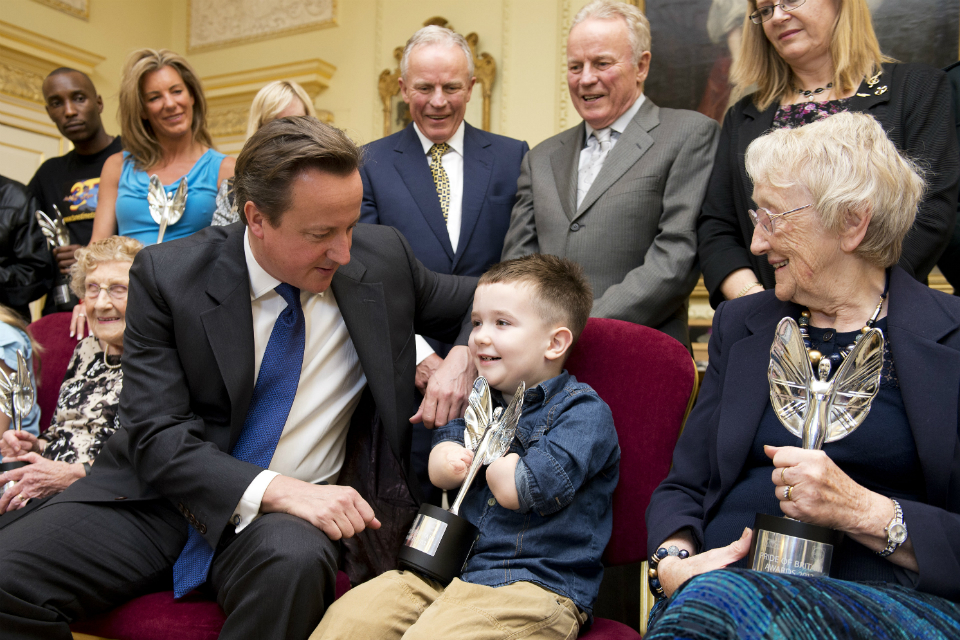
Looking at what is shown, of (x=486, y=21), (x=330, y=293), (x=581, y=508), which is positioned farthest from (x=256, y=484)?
(x=486, y=21)

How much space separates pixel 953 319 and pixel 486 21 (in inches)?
201

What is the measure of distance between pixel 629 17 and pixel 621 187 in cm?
59

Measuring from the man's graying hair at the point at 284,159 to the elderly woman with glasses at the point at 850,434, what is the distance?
0.87 metres

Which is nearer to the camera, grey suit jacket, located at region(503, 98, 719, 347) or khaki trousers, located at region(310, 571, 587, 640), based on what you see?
khaki trousers, located at region(310, 571, 587, 640)

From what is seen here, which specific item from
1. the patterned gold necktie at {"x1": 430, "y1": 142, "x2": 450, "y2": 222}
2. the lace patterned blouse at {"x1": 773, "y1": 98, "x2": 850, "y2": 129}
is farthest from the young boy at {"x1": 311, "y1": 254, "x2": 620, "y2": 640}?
the patterned gold necktie at {"x1": 430, "y1": 142, "x2": 450, "y2": 222}

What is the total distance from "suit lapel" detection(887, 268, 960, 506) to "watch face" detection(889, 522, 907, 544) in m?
0.13

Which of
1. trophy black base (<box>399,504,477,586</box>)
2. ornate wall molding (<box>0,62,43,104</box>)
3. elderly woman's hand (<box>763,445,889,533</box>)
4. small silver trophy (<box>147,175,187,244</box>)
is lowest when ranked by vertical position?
trophy black base (<box>399,504,477,586</box>)

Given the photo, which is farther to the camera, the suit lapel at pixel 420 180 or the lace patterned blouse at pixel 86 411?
the suit lapel at pixel 420 180

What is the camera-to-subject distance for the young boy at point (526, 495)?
1.53 metres

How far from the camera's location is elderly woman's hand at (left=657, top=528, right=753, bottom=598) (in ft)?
4.58

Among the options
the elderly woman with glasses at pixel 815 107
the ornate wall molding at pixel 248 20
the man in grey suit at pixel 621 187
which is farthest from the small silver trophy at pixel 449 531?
the ornate wall molding at pixel 248 20

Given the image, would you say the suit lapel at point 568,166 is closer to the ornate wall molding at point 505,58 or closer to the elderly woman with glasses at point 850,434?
the elderly woman with glasses at point 850,434

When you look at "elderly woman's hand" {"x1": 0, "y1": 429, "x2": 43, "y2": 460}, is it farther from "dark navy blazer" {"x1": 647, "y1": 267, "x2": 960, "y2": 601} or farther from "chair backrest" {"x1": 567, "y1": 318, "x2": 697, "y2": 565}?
"dark navy blazer" {"x1": 647, "y1": 267, "x2": 960, "y2": 601}

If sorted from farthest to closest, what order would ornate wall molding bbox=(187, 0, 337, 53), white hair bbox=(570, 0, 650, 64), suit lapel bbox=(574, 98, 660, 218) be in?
ornate wall molding bbox=(187, 0, 337, 53)
white hair bbox=(570, 0, 650, 64)
suit lapel bbox=(574, 98, 660, 218)
